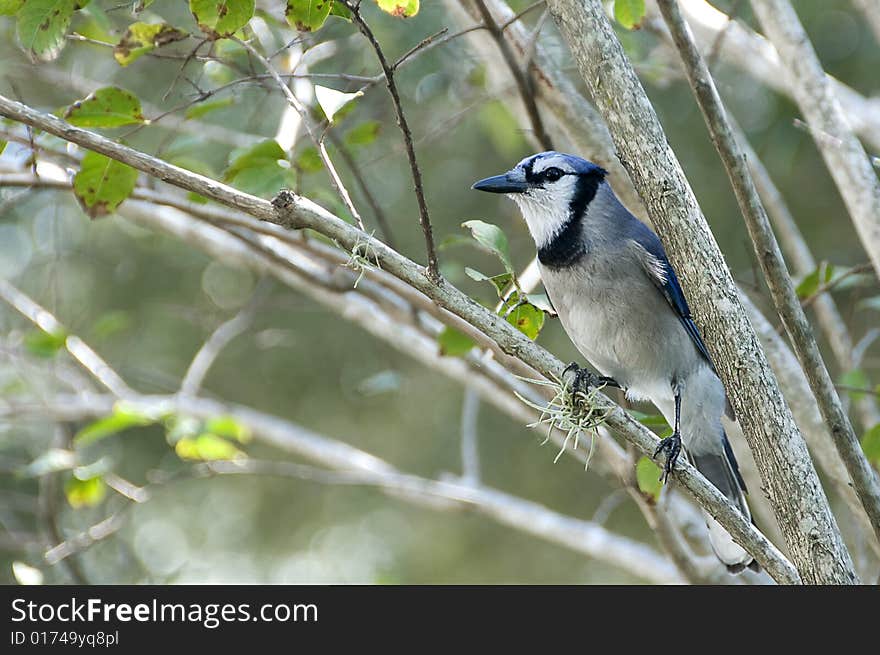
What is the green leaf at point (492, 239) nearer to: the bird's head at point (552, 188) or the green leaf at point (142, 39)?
the bird's head at point (552, 188)

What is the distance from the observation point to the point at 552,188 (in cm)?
327

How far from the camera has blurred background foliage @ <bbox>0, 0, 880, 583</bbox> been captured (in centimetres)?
552

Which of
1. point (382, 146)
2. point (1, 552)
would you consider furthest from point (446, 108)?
point (1, 552)

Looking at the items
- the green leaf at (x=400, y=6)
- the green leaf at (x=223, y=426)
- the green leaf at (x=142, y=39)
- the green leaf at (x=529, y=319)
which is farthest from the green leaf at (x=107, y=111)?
the green leaf at (x=223, y=426)

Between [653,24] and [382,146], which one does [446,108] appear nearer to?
[382,146]

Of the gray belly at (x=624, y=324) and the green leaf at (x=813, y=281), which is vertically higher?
the gray belly at (x=624, y=324)

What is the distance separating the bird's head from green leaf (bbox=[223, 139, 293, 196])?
0.76 m

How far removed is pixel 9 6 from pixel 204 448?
6.60 feet

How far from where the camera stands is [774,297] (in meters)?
2.26

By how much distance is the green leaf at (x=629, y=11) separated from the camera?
9.17 feet

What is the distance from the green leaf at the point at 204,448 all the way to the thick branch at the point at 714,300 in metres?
2.36

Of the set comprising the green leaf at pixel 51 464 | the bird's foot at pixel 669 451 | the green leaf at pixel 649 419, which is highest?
the green leaf at pixel 51 464

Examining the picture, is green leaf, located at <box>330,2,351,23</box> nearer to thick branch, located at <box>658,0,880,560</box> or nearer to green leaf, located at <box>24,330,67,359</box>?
thick branch, located at <box>658,0,880,560</box>

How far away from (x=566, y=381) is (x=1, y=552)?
611 cm
